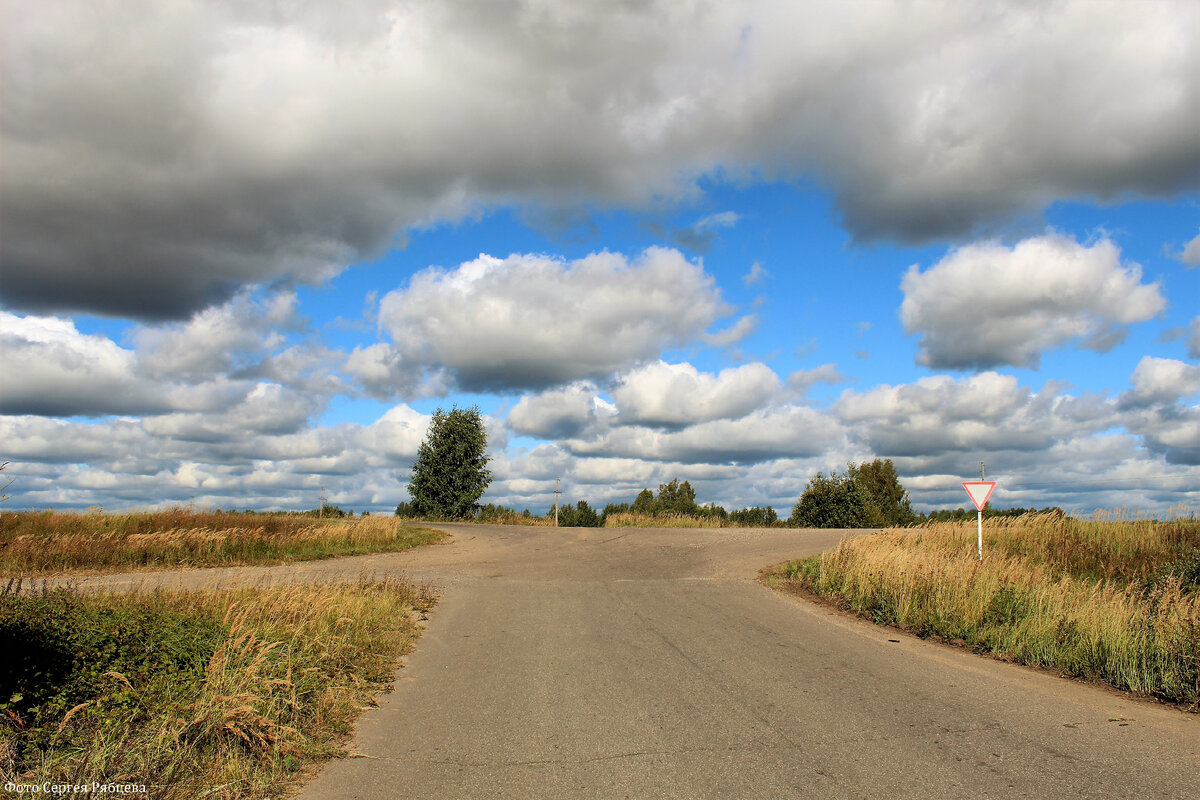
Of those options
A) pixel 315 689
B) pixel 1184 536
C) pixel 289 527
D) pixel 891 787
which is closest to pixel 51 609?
pixel 315 689

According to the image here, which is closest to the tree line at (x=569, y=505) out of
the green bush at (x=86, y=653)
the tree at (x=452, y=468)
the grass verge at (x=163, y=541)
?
the tree at (x=452, y=468)

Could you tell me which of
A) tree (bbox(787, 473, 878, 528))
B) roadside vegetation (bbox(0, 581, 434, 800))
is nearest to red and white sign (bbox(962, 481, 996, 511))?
roadside vegetation (bbox(0, 581, 434, 800))

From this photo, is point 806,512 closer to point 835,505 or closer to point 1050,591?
point 835,505

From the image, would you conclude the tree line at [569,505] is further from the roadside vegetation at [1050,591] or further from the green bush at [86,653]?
the green bush at [86,653]

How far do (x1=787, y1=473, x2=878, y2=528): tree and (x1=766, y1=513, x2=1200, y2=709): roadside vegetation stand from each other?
25628 millimetres

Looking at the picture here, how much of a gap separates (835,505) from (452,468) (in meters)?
28.6

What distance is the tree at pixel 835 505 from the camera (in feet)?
149

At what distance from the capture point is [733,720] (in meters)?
6.06

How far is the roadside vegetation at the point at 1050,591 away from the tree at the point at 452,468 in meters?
40.1

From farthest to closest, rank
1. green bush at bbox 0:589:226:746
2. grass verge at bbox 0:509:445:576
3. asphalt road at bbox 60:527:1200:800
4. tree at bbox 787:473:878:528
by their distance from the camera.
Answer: tree at bbox 787:473:878:528 → grass verge at bbox 0:509:445:576 → green bush at bbox 0:589:226:746 → asphalt road at bbox 60:527:1200:800

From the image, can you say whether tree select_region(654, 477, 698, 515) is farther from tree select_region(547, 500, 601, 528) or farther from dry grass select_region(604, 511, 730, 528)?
dry grass select_region(604, 511, 730, 528)

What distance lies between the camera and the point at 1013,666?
344 inches

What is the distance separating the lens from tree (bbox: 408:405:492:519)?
5462 cm

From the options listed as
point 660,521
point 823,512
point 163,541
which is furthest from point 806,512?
point 163,541
